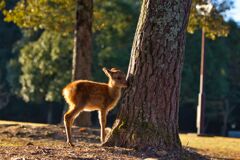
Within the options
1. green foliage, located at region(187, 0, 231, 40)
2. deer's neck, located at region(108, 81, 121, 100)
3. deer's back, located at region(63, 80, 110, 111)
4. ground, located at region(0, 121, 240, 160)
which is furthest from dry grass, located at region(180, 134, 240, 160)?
green foliage, located at region(187, 0, 231, 40)

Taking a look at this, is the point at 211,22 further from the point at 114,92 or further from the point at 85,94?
the point at 85,94

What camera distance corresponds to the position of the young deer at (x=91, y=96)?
34.7 feet

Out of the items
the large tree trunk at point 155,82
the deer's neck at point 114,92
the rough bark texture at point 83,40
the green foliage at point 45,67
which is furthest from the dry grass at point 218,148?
the green foliage at point 45,67

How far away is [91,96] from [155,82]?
167 cm

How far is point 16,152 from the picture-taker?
8.75 m

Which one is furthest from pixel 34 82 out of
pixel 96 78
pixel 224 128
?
pixel 224 128

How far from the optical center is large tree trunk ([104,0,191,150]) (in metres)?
9.54

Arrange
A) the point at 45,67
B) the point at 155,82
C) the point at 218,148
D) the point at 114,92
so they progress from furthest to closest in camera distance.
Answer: the point at 45,67
the point at 218,148
the point at 114,92
the point at 155,82

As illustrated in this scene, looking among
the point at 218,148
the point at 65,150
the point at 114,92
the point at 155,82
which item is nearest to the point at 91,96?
the point at 114,92

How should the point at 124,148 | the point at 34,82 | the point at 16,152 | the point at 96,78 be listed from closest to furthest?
1. the point at 16,152
2. the point at 124,148
3. the point at 96,78
4. the point at 34,82

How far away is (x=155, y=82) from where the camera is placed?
9.53 m

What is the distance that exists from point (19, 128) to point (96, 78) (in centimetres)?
2133

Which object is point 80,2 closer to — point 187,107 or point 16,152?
point 16,152

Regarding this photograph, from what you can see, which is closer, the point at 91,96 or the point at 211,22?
the point at 91,96
